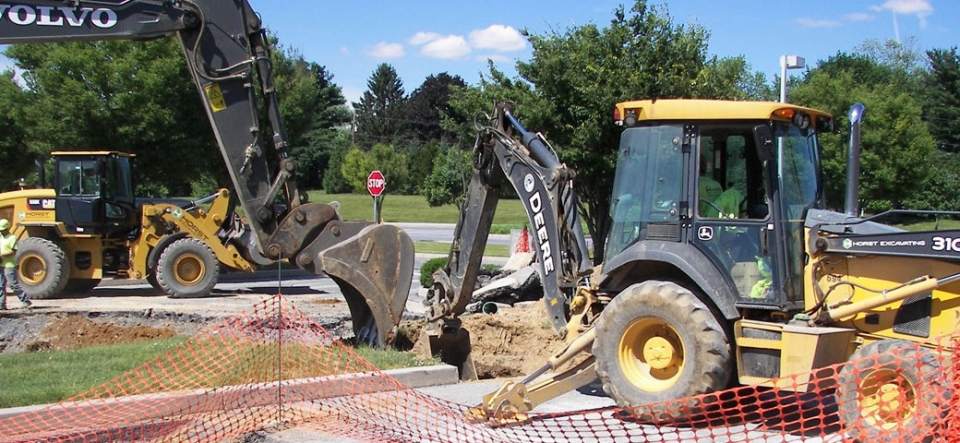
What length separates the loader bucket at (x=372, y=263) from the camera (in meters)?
10.3

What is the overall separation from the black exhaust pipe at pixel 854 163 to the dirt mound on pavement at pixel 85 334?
8.73 metres

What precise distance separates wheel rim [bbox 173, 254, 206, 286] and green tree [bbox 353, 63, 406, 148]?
67.5m

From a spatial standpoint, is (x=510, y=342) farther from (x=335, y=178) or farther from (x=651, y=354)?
(x=335, y=178)

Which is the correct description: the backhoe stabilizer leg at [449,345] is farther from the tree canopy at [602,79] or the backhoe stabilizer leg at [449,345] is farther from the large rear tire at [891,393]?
the tree canopy at [602,79]

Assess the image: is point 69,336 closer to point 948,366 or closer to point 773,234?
point 773,234

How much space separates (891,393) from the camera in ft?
22.0

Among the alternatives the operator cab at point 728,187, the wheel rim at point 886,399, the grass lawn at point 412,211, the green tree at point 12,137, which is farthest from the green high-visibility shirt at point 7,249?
the grass lawn at point 412,211

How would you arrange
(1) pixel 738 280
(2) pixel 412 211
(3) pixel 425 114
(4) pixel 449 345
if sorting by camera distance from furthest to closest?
(3) pixel 425 114 → (2) pixel 412 211 → (4) pixel 449 345 → (1) pixel 738 280

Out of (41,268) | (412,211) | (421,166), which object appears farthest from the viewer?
(421,166)

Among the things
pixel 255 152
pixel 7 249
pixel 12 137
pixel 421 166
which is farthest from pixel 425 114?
pixel 255 152

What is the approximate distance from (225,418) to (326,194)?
208ft

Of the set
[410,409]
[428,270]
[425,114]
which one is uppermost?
[425,114]

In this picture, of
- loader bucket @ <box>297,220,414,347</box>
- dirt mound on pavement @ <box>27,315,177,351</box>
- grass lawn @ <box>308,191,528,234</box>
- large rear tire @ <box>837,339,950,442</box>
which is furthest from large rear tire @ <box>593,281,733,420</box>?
grass lawn @ <box>308,191,528,234</box>

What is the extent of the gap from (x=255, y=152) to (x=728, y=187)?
5175 millimetres
